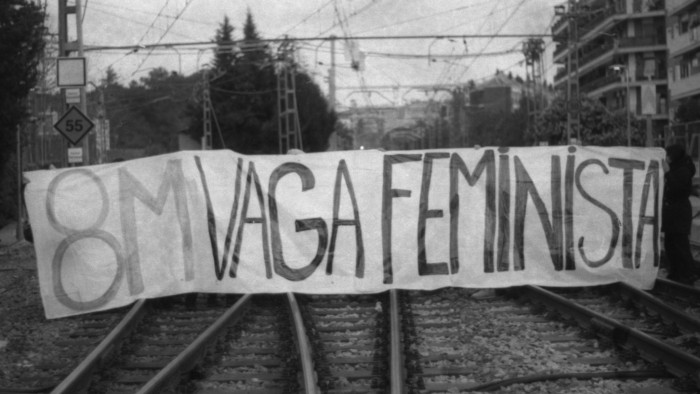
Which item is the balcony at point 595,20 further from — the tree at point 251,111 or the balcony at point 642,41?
the tree at point 251,111

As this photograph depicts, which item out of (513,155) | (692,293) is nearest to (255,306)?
(513,155)

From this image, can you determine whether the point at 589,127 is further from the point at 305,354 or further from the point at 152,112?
the point at 152,112

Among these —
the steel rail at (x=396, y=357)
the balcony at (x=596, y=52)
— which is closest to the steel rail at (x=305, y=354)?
the steel rail at (x=396, y=357)

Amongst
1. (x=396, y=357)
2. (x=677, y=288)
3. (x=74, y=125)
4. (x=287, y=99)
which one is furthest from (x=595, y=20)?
(x=396, y=357)

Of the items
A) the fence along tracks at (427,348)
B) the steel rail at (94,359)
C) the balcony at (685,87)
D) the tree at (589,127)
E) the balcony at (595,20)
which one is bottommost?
the fence along tracks at (427,348)

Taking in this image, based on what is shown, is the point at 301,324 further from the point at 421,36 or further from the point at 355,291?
the point at 421,36

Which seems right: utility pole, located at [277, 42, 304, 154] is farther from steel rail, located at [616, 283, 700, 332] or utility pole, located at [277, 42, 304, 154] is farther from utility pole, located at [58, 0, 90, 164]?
steel rail, located at [616, 283, 700, 332]

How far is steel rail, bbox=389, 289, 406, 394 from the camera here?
610cm

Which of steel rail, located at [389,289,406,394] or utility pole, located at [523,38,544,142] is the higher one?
utility pole, located at [523,38,544,142]

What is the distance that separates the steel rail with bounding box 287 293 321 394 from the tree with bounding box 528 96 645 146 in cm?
5015

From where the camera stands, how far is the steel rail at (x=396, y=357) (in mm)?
6102

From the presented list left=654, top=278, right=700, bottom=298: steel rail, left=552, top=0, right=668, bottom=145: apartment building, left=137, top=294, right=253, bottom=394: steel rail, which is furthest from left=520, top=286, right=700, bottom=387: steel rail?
left=552, top=0, right=668, bottom=145: apartment building

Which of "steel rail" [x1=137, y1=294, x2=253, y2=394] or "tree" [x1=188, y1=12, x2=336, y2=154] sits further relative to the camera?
"tree" [x1=188, y1=12, x2=336, y2=154]

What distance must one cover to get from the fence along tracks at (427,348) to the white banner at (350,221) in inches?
16.2
